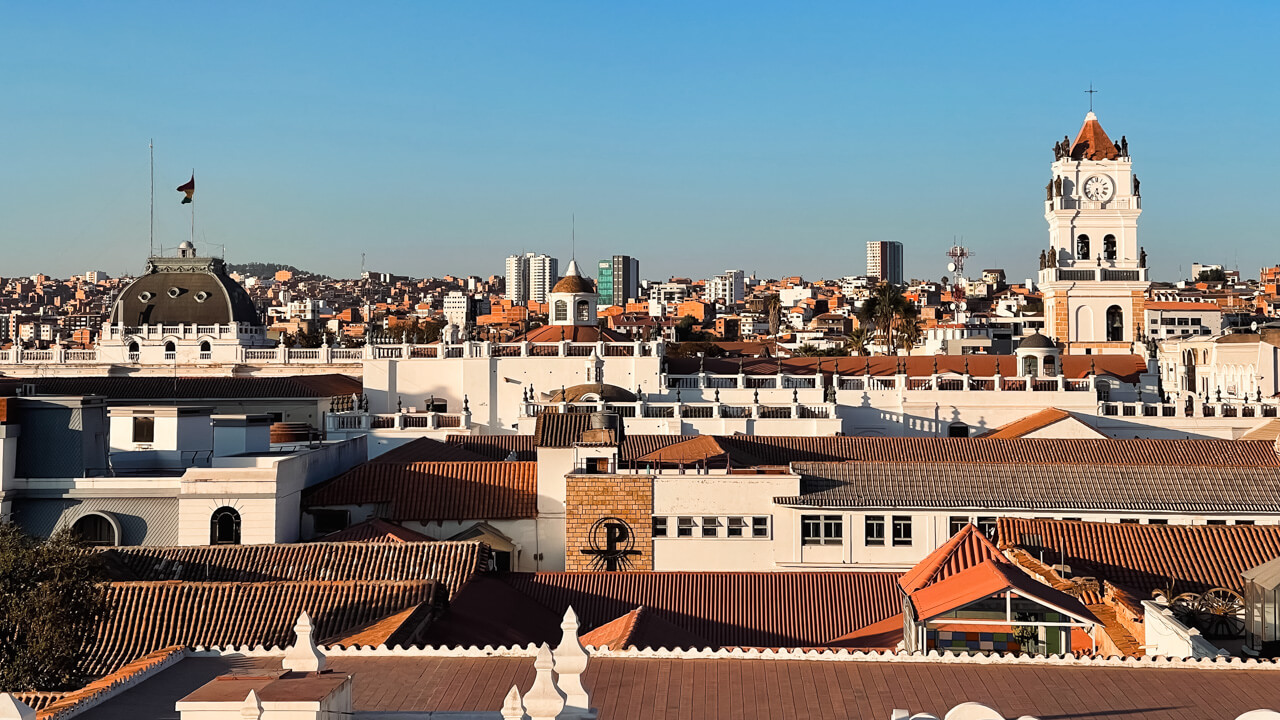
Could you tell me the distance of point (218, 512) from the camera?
1071 inches

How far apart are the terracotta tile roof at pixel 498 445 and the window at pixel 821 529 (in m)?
11.0

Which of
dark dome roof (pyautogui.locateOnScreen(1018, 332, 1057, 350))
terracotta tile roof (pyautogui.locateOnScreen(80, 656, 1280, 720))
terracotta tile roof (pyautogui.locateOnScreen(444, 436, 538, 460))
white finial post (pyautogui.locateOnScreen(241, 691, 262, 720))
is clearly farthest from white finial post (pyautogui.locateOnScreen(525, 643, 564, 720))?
dark dome roof (pyautogui.locateOnScreen(1018, 332, 1057, 350))

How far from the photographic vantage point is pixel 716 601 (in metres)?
23.1

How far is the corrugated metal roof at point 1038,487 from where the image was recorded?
27094 millimetres

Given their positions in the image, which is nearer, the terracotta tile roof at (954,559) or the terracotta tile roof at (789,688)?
the terracotta tile roof at (789,688)

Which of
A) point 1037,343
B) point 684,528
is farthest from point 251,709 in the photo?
point 1037,343

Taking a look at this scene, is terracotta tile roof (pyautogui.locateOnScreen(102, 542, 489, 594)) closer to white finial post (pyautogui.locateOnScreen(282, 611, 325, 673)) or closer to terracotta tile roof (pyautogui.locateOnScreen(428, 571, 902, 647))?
terracotta tile roof (pyautogui.locateOnScreen(428, 571, 902, 647))

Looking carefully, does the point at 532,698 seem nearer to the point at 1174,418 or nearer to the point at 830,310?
the point at 1174,418

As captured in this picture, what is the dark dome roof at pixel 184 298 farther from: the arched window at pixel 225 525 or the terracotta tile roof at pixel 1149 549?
the terracotta tile roof at pixel 1149 549

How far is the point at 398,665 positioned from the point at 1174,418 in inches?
1371

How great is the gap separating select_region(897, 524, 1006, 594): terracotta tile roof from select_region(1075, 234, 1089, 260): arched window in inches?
1984

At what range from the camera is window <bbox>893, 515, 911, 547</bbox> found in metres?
26.9

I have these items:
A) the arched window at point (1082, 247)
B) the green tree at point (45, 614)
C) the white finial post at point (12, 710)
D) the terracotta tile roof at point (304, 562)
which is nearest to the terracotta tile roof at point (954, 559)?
the terracotta tile roof at point (304, 562)

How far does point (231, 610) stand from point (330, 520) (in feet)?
33.0
